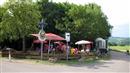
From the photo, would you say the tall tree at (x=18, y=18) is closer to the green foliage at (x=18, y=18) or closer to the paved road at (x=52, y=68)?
the green foliage at (x=18, y=18)

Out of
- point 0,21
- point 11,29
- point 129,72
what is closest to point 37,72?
point 129,72

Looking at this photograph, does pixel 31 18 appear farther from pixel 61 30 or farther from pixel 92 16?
pixel 92 16

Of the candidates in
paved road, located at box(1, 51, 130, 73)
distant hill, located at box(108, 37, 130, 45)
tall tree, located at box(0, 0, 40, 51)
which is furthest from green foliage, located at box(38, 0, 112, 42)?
distant hill, located at box(108, 37, 130, 45)

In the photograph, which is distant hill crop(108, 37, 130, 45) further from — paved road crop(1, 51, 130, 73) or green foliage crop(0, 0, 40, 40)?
paved road crop(1, 51, 130, 73)

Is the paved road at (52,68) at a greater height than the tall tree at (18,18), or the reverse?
the tall tree at (18,18)

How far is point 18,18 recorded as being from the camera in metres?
34.8

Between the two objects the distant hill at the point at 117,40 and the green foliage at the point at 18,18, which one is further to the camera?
the distant hill at the point at 117,40

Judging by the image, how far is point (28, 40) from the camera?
44594 mm

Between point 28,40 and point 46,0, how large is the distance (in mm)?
7455

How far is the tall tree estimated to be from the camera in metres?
34.6

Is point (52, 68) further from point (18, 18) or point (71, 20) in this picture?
point (71, 20)

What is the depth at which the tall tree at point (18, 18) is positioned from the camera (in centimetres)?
3459

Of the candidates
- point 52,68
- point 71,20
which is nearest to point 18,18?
point 52,68

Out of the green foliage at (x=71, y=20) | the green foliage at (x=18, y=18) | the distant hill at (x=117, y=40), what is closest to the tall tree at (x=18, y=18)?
the green foliage at (x=18, y=18)
